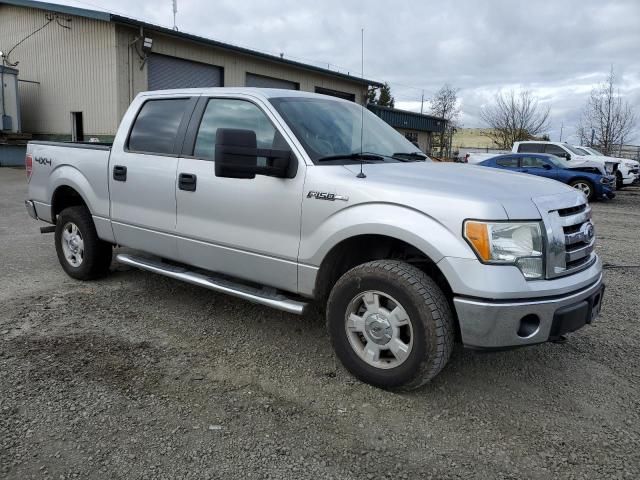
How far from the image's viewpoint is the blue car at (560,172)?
15.9 meters

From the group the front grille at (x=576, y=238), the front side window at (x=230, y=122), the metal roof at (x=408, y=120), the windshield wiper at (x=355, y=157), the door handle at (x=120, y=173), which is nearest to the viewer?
the front grille at (x=576, y=238)

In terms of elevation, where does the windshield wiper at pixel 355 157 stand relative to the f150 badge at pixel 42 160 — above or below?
above

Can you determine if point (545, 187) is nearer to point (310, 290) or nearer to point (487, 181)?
point (487, 181)

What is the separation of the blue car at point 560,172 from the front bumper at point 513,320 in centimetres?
1338

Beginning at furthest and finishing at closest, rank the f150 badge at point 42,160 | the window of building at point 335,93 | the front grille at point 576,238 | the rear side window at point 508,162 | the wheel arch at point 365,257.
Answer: the window of building at point 335,93
the rear side window at point 508,162
the f150 badge at point 42,160
the wheel arch at point 365,257
the front grille at point 576,238

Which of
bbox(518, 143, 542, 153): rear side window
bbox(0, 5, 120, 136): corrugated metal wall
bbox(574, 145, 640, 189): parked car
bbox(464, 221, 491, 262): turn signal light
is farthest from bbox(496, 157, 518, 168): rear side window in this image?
bbox(464, 221, 491, 262): turn signal light

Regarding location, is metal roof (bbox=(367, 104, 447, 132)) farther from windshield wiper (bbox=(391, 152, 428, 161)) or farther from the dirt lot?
the dirt lot

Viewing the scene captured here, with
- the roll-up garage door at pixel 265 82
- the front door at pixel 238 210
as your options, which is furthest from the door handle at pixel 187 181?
the roll-up garage door at pixel 265 82

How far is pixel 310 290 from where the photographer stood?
12.3 feet

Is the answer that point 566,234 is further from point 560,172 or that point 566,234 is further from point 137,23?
point 137,23

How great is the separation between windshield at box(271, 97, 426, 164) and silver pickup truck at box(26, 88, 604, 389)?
2cm

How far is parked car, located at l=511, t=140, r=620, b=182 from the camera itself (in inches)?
720

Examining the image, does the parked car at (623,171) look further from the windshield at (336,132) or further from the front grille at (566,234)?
the front grille at (566,234)

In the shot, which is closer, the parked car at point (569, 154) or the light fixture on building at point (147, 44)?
the light fixture on building at point (147, 44)
